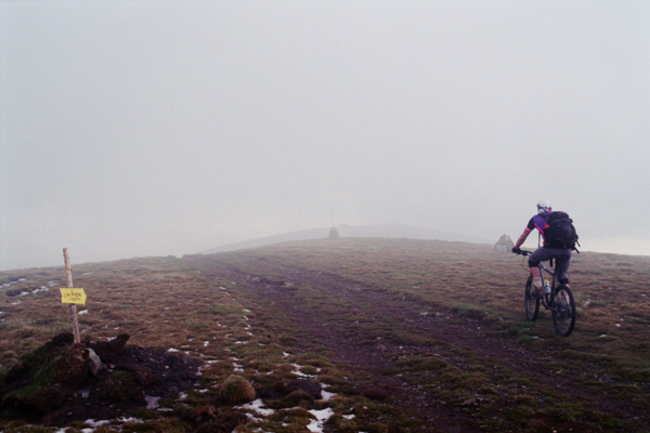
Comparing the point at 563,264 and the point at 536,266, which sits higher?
the point at 563,264

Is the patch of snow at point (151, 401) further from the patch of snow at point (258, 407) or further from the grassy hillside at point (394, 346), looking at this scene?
the patch of snow at point (258, 407)

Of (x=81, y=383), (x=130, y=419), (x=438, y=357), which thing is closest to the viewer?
(x=130, y=419)

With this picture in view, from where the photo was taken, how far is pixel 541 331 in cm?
1229

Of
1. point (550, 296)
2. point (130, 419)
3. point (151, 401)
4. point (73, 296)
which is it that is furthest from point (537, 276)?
point (73, 296)

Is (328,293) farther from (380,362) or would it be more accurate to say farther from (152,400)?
(152,400)

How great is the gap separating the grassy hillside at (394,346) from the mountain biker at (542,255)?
187cm

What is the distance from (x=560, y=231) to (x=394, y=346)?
23.3 ft

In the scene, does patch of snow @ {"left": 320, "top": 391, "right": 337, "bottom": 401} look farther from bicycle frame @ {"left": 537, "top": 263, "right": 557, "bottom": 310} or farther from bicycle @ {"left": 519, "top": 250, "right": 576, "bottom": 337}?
bicycle frame @ {"left": 537, "top": 263, "right": 557, "bottom": 310}

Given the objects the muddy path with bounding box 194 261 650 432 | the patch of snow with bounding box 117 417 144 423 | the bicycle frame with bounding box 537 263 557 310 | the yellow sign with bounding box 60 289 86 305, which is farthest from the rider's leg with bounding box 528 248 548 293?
the yellow sign with bounding box 60 289 86 305

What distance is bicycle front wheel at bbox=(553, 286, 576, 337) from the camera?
1098 centimetres

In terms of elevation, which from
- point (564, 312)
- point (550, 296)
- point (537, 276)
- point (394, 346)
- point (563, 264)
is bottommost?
point (394, 346)

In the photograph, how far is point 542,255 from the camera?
11.7 metres

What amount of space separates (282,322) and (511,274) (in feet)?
59.3

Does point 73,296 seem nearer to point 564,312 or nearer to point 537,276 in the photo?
point 537,276
